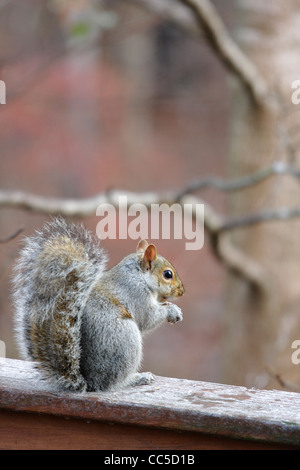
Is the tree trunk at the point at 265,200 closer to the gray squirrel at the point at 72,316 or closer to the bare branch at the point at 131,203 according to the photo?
the bare branch at the point at 131,203

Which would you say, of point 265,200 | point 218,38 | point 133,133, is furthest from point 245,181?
point 133,133

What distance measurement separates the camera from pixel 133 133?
11391 millimetres

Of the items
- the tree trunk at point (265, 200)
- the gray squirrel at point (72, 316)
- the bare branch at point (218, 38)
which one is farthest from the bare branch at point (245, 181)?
the gray squirrel at point (72, 316)

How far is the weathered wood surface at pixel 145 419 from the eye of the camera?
1317 mm

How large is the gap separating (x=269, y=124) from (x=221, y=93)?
23.6ft

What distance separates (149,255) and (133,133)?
974cm

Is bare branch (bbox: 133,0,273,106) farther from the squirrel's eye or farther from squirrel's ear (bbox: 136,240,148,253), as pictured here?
the squirrel's eye

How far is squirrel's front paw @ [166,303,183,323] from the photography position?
5.80ft

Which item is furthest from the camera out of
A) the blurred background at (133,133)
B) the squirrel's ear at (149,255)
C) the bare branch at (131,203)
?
the blurred background at (133,133)

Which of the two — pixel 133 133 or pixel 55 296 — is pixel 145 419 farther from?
pixel 133 133

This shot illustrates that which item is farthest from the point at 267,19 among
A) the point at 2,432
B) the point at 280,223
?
the point at 2,432

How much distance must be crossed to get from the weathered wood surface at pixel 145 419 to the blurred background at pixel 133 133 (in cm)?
409
